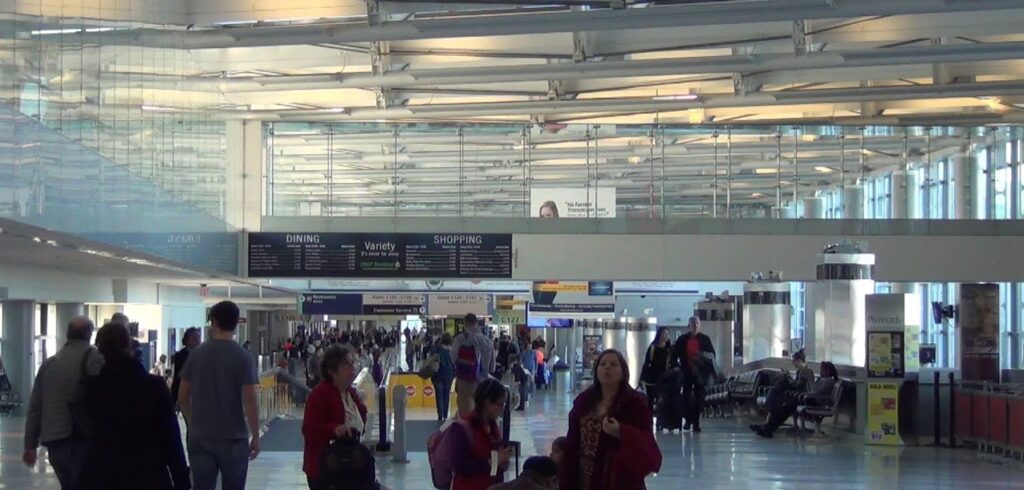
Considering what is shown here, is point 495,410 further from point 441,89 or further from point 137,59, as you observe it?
point 441,89

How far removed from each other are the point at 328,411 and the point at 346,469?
2.17 ft

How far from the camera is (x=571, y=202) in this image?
3303 cm

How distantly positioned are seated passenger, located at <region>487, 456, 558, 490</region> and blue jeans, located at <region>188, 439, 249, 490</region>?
2197 millimetres

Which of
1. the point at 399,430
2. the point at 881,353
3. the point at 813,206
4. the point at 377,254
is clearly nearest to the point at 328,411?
the point at 399,430

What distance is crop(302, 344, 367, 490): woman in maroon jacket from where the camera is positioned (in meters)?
8.31

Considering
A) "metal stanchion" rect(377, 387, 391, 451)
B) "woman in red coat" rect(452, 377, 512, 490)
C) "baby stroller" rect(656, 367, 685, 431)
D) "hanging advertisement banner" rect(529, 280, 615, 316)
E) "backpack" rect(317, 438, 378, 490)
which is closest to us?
"woman in red coat" rect(452, 377, 512, 490)

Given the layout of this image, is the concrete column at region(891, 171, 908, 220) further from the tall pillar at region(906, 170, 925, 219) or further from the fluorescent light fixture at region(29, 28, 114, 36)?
the fluorescent light fixture at region(29, 28, 114, 36)

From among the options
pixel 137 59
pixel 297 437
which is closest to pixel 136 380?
pixel 137 59

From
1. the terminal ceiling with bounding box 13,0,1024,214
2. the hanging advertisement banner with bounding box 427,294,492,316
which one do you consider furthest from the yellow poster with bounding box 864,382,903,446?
the hanging advertisement banner with bounding box 427,294,492,316

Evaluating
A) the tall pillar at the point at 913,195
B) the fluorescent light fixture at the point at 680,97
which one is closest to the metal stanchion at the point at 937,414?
the fluorescent light fixture at the point at 680,97

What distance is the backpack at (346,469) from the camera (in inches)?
306

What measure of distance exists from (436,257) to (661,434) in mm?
11622

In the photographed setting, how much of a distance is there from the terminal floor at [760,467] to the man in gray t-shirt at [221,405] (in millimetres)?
5258

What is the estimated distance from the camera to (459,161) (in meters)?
35.0
